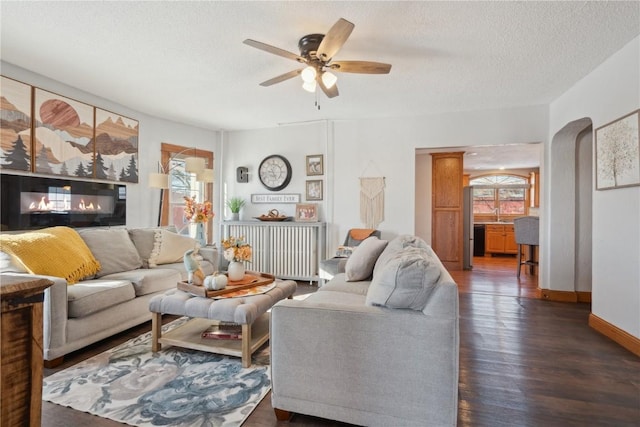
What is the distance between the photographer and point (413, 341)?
1.50 meters

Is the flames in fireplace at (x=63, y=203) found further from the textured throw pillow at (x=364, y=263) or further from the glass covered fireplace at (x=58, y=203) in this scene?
the textured throw pillow at (x=364, y=263)

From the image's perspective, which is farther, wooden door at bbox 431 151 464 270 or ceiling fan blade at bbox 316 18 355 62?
wooden door at bbox 431 151 464 270

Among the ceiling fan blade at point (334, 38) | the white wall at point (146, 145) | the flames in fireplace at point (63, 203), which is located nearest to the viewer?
the ceiling fan blade at point (334, 38)

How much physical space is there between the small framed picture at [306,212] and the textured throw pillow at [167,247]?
5.60ft

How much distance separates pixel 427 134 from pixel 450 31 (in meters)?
2.24

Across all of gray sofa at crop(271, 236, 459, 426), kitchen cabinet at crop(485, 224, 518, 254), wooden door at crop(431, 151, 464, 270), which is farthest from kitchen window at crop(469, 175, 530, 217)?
gray sofa at crop(271, 236, 459, 426)

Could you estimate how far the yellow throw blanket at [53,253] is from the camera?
7.99ft

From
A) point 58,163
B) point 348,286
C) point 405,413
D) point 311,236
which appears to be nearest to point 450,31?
point 348,286

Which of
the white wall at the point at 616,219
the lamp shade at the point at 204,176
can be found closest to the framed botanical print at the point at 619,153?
the white wall at the point at 616,219

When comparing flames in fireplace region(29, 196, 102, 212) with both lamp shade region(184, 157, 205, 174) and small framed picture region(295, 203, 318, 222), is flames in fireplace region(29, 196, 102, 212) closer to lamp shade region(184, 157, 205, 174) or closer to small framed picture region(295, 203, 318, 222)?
lamp shade region(184, 157, 205, 174)

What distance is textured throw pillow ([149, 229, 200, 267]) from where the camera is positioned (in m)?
3.65

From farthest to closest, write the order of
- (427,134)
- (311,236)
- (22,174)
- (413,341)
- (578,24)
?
(311,236)
(427,134)
(22,174)
(578,24)
(413,341)

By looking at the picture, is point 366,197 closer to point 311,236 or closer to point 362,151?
point 362,151

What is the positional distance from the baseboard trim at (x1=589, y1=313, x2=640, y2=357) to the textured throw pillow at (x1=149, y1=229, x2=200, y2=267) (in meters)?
4.11
